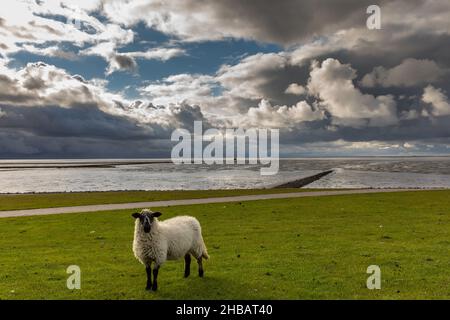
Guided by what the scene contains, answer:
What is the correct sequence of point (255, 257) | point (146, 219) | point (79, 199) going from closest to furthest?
point (146, 219), point (255, 257), point (79, 199)

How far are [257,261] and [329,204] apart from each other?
21.0 metres

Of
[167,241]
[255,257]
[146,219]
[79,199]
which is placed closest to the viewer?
[146,219]

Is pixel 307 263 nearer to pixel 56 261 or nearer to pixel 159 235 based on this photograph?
pixel 159 235

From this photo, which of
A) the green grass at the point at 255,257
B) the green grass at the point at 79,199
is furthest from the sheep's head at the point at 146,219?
the green grass at the point at 79,199

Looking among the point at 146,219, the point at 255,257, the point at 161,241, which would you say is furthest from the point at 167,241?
the point at 255,257

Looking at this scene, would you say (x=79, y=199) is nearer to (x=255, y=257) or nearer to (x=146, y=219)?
(x=255, y=257)

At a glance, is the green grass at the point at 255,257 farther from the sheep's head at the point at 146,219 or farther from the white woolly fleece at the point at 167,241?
the sheep's head at the point at 146,219

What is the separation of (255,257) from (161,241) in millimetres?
5096

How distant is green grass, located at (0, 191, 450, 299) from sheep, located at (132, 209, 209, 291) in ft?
2.56

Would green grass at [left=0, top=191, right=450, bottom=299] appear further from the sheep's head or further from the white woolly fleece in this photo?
the sheep's head

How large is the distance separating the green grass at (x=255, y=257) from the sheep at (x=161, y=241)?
781 millimetres

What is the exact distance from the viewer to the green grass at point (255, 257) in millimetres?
11008

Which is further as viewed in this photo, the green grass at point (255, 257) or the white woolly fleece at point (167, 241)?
the white woolly fleece at point (167, 241)

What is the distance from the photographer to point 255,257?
14.9 m
